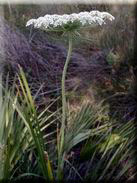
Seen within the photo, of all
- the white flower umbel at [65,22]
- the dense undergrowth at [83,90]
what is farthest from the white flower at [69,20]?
the dense undergrowth at [83,90]

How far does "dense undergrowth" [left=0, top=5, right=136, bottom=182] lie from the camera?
147 centimetres

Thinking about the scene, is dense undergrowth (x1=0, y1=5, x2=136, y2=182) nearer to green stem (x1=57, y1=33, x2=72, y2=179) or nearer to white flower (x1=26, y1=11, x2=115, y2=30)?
green stem (x1=57, y1=33, x2=72, y2=179)

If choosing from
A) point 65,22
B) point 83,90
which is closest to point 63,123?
point 83,90

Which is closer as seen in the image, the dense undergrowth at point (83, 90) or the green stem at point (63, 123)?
the green stem at point (63, 123)

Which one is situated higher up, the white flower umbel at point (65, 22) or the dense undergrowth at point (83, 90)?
the white flower umbel at point (65, 22)

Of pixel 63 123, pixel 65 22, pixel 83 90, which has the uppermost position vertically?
pixel 65 22

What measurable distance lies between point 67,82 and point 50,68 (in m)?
0.10

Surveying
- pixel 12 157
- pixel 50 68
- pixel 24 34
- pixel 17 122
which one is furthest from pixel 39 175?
pixel 24 34

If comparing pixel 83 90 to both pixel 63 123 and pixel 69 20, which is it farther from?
pixel 69 20

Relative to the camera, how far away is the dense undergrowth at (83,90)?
147 cm

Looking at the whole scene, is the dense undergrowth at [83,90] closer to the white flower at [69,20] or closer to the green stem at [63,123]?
the green stem at [63,123]

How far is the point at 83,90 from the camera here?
1.54m

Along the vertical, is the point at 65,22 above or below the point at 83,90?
above

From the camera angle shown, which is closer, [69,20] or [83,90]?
[69,20]
